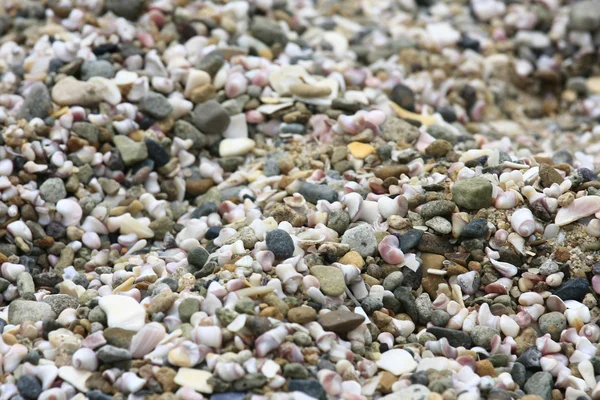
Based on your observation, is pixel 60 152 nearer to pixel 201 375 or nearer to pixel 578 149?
pixel 201 375

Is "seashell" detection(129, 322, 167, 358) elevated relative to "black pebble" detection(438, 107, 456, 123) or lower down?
elevated

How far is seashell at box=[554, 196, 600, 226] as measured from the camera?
1.91 metres

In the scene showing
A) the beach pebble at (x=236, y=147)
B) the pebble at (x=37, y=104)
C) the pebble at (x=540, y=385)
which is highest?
the pebble at (x=37, y=104)

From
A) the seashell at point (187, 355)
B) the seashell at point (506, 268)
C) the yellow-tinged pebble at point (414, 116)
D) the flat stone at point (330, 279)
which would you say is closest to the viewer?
the seashell at point (187, 355)

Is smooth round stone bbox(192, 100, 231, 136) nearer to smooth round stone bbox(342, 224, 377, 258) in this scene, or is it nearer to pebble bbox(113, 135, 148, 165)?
pebble bbox(113, 135, 148, 165)

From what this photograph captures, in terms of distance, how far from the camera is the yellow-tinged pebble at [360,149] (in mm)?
2287

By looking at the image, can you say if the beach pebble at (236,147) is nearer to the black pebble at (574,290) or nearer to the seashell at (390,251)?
the seashell at (390,251)

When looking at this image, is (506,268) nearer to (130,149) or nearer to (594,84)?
(130,149)

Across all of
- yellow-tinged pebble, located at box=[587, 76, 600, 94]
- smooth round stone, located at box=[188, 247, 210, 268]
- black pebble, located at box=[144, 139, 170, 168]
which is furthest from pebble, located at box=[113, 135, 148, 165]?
yellow-tinged pebble, located at box=[587, 76, 600, 94]

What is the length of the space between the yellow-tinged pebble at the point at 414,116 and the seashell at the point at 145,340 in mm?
1218

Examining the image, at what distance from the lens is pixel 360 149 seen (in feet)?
7.57

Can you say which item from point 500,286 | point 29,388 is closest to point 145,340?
point 29,388

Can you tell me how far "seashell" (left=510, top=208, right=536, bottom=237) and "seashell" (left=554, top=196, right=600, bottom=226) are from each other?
2.7 inches

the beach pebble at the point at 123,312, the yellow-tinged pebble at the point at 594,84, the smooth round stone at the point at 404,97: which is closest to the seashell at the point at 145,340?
the beach pebble at the point at 123,312
